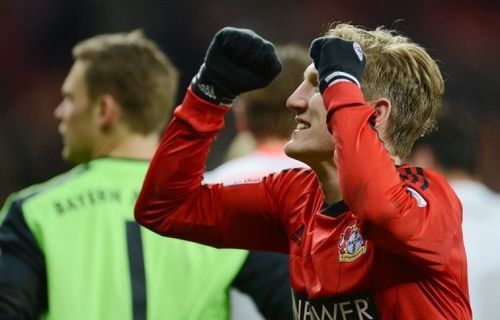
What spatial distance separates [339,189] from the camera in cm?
256

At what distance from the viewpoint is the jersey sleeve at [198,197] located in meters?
2.68

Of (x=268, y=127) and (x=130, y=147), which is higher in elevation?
(x=130, y=147)

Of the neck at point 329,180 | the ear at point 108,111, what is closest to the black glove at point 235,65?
→ the neck at point 329,180

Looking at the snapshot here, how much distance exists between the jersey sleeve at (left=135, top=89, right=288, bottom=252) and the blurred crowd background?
223 inches

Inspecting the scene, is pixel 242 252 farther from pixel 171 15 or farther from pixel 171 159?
pixel 171 15

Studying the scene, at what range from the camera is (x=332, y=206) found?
101 inches

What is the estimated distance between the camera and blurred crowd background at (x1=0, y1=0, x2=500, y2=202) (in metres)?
8.46

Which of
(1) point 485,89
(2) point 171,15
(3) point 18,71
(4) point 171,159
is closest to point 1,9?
(3) point 18,71

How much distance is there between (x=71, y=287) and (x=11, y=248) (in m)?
0.21

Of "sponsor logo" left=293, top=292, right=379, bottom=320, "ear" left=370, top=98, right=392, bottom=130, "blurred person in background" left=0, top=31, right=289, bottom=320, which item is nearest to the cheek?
"ear" left=370, top=98, right=392, bottom=130

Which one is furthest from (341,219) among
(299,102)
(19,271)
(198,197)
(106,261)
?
(19,271)

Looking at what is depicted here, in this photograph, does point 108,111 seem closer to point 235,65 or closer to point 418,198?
point 235,65

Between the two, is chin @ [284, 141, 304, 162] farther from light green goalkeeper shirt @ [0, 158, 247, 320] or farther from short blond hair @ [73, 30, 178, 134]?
short blond hair @ [73, 30, 178, 134]

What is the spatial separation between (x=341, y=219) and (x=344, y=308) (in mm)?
203
